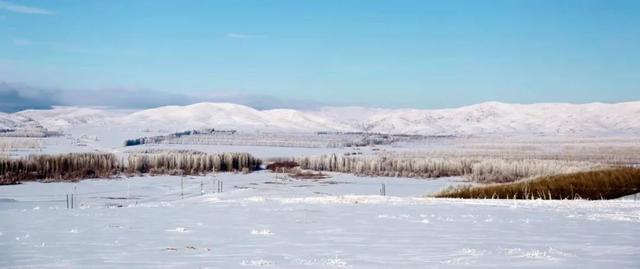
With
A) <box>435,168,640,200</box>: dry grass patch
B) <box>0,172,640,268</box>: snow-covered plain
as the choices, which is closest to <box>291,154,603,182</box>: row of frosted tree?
Result: <box>435,168,640,200</box>: dry grass patch

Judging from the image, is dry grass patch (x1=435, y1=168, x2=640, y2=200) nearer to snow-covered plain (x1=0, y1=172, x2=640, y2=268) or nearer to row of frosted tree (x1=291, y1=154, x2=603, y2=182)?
snow-covered plain (x1=0, y1=172, x2=640, y2=268)

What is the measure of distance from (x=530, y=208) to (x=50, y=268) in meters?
14.1

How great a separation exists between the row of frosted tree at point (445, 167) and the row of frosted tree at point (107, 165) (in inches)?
304

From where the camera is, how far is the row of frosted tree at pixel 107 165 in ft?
192

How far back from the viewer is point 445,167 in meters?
65.6

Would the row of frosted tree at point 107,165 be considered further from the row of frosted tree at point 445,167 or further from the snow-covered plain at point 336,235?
the snow-covered plain at point 336,235

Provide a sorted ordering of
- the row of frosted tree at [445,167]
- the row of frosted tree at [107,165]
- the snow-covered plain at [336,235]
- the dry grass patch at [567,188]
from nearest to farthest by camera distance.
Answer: the snow-covered plain at [336,235] < the dry grass patch at [567,188] < the row of frosted tree at [107,165] < the row of frosted tree at [445,167]

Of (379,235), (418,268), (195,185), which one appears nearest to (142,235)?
(379,235)

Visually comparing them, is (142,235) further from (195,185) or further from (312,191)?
(195,185)

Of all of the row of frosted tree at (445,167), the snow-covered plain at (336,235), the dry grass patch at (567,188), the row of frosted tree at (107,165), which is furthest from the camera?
the row of frosted tree at (445,167)

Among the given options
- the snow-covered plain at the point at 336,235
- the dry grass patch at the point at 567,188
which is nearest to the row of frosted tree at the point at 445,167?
the dry grass patch at the point at 567,188

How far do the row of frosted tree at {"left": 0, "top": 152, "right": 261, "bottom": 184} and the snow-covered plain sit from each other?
38.6 metres

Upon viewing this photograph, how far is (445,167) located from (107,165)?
29785 millimetres

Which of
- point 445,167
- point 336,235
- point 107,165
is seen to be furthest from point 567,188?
point 107,165
